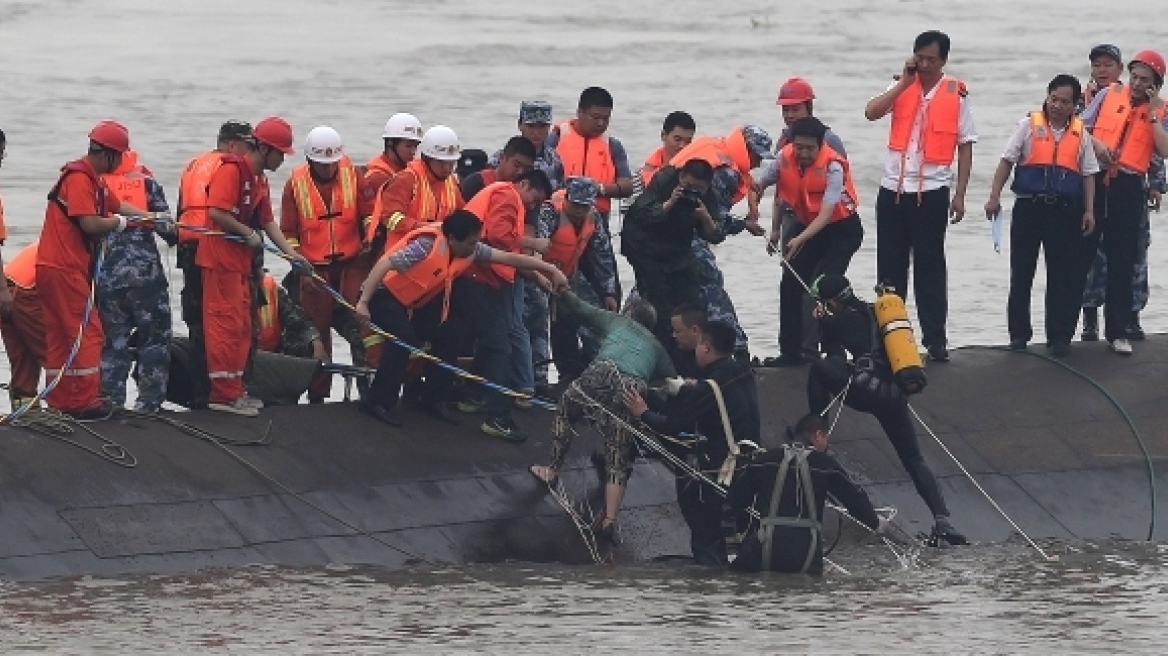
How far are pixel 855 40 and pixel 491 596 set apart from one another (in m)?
46.4

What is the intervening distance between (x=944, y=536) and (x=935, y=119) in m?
3.39

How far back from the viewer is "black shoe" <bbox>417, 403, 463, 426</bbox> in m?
17.9

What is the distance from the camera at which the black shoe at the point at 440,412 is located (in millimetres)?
17938

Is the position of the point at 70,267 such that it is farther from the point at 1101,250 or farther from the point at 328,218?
the point at 1101,250

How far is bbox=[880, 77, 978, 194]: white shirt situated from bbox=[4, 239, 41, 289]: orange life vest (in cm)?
672

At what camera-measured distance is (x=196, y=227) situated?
1658 cm

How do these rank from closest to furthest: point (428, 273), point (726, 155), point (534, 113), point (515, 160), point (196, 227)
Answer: point (196, 227) → point (428, 273) → point (515, 160) → point (726, 155) → point (534, 113)

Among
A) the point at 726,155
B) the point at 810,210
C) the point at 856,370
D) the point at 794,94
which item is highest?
the point at 794,94

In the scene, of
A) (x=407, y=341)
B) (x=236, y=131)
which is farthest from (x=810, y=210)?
(x=236, y=131)

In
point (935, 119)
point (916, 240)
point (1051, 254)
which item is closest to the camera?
point (935, 119)

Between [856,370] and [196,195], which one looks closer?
[196,195]

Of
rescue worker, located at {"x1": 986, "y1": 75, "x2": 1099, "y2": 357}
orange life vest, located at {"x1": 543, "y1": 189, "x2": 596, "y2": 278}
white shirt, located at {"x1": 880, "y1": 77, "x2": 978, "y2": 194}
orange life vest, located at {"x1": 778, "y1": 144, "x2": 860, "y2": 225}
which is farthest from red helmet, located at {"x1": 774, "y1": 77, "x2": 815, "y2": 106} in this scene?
orange life vest, located at {"x1": 543, "y1": 189, "x2": 596, "y2": 278}

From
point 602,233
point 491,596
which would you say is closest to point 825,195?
point 602,233

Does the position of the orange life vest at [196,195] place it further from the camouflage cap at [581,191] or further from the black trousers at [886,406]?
the black trousers at [886,406]
